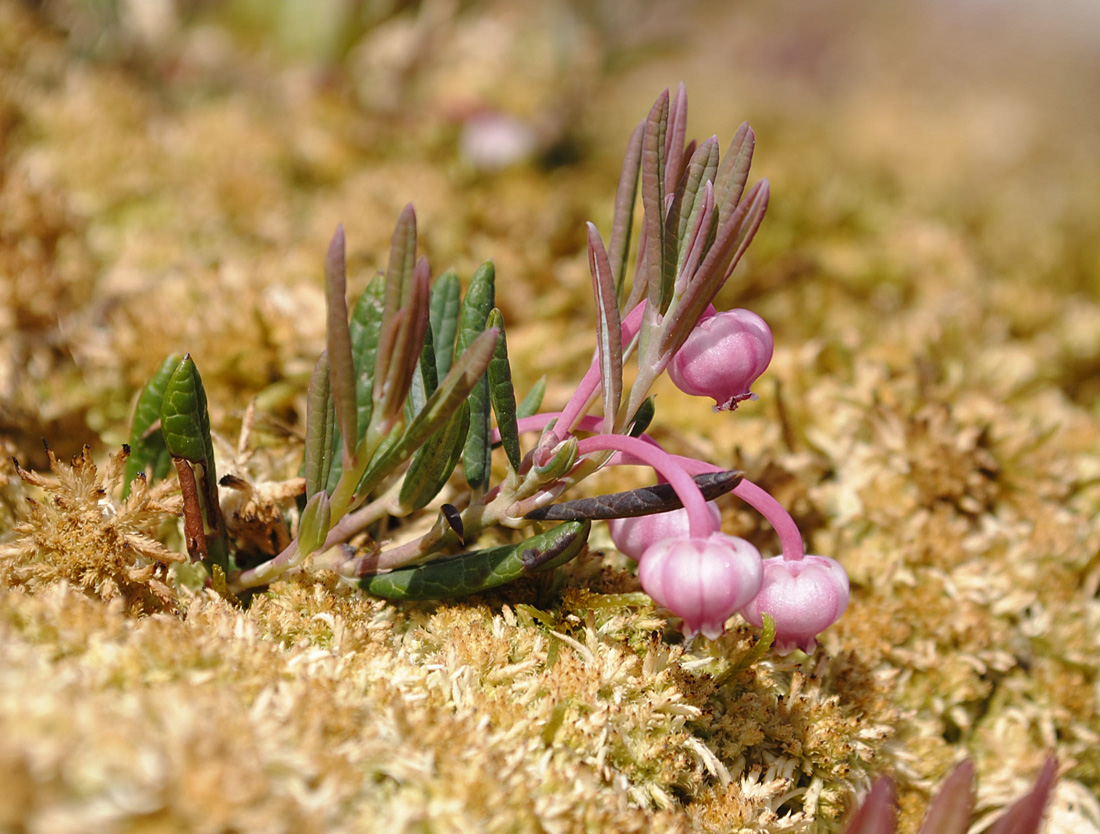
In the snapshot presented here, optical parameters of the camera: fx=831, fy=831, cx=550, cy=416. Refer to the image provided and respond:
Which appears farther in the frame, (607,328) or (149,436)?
(149,436)

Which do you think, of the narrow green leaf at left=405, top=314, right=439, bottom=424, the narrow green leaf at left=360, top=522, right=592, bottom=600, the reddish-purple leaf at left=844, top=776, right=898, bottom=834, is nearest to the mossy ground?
the narrow green leaf at left=360, top=522, right=592, bottom=600

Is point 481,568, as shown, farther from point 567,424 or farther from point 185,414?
point 185,414

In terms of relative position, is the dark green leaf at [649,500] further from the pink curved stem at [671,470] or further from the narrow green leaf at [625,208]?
the narrow green leaf at [625,208]

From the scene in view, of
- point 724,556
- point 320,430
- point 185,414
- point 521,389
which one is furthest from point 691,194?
point 521,389

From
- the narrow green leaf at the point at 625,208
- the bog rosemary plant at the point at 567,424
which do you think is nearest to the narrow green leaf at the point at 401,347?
the bog rosemary plant at the point at 567,424

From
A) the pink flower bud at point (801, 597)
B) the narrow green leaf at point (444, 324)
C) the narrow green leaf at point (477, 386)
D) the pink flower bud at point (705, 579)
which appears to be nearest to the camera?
the pink flower bud at point (705, 579)

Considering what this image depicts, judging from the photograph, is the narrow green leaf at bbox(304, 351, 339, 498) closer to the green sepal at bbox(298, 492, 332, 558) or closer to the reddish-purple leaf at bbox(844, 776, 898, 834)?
the green sepal at bbox(298, 492, 332, 558)

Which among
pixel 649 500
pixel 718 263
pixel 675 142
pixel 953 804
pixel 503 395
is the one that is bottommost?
pixel 953 804
